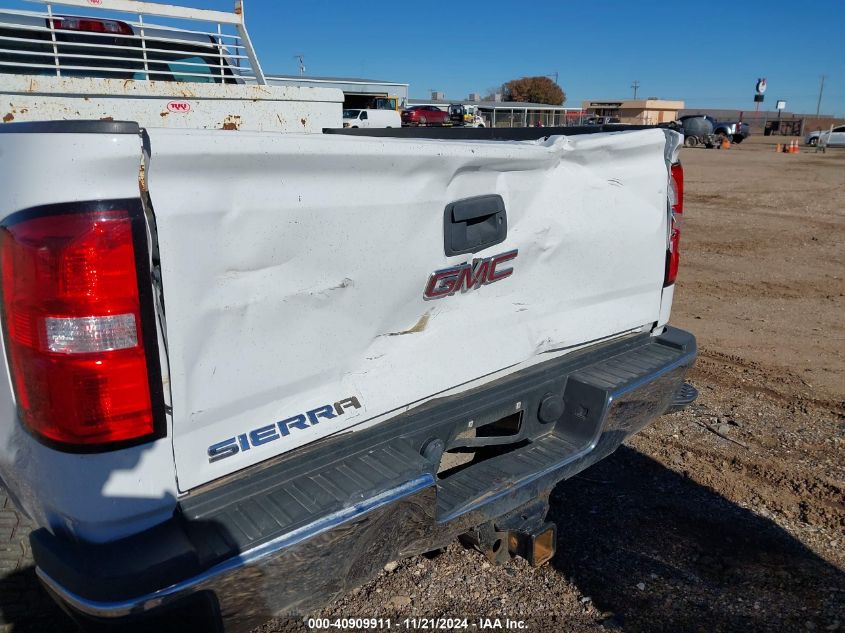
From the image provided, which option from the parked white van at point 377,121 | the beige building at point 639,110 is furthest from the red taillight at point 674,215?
the beige building at point 639,110

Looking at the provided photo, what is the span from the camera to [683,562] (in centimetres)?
319

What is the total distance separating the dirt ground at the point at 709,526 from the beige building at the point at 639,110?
53.1 m

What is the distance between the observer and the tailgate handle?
2.25 m

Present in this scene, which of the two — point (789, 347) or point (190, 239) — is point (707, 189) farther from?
point (190, 239)

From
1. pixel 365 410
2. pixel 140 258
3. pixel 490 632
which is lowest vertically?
pixel 490 632

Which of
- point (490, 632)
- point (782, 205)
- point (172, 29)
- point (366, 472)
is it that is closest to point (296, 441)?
point (366, 472)

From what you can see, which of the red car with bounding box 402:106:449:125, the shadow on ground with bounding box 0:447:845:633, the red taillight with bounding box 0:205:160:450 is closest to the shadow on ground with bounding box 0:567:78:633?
the shadow on ground with bounding box 0:447:845:633

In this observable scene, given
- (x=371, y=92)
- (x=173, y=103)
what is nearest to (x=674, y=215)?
(x=173, y=103)

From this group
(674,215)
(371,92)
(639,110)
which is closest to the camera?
(674,215)

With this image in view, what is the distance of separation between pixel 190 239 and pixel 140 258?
124 mm

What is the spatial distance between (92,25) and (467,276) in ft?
10.4

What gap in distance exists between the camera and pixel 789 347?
6059 millimetres

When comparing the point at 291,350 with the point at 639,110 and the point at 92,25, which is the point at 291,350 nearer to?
the point at 92,25

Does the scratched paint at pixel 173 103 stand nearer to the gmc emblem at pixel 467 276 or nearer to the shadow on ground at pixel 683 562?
the gmc emblem at pixel 467 276
